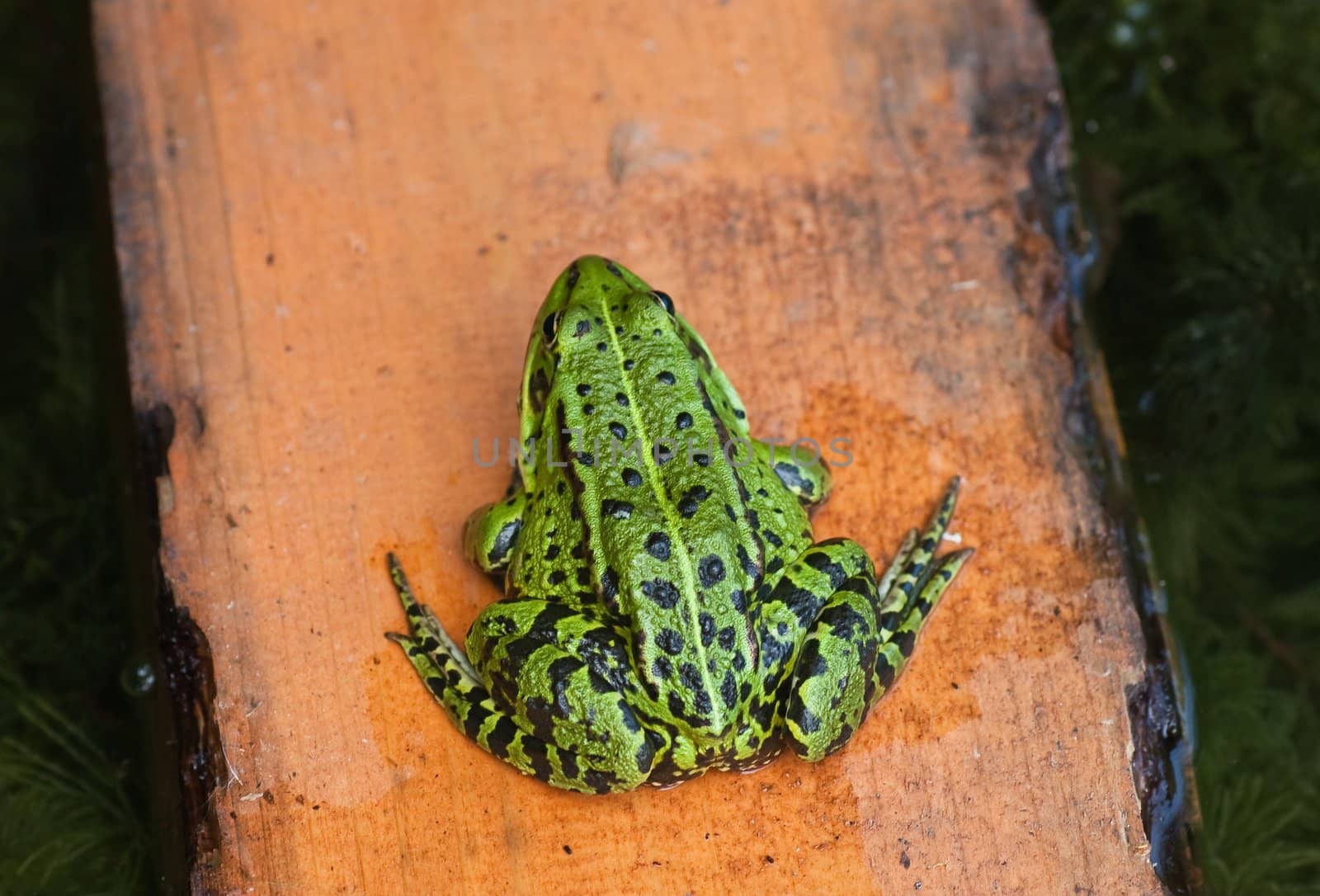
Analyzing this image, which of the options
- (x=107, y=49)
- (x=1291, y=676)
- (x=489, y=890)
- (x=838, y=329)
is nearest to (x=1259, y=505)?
(x=1291, y=676)

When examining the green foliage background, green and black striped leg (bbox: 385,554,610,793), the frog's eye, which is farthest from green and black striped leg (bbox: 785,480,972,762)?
the green foliage background

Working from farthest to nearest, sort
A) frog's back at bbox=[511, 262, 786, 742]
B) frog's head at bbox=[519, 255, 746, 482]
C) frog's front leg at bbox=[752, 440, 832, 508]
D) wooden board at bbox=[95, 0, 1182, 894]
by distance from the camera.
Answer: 1. frog's front leg at bbox=[752, 440, 832, 508]
2. frog's head at bbox=[519, 255, 746, 482]
3. wooden board at bbox=[95, 0, 1182, 894]
4. frog's back at bbox=[511, 262, 786, 742]

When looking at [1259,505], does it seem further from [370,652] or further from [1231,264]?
[370,652]

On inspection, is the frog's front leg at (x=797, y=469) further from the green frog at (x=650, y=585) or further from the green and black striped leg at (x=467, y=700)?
the green and black striped leg at (x=467, y=700)

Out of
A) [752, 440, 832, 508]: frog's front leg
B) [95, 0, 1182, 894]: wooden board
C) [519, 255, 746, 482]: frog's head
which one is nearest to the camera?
[95, 0, 1182, 894]: wooden board

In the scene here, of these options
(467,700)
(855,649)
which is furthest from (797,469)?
(467,700)

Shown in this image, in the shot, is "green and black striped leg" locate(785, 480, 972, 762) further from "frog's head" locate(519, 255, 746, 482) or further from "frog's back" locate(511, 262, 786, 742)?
"frog's head" locate(519, 255, 746, 482)

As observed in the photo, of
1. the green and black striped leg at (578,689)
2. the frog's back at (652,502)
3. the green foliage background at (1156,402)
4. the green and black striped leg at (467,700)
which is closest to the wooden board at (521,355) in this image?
the green and black striped leg at (467,700)
